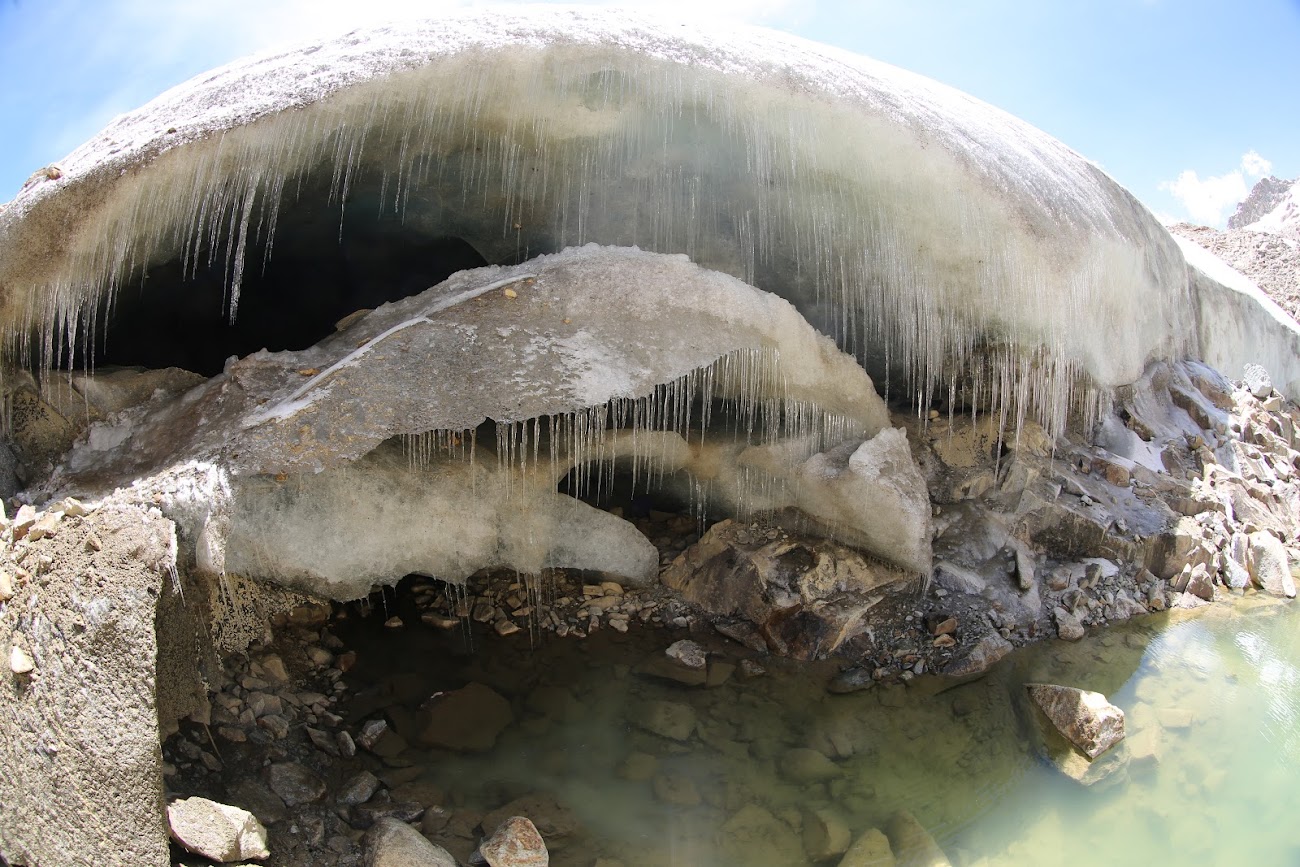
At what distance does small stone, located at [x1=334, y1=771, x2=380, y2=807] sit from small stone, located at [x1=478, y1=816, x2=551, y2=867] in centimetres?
57

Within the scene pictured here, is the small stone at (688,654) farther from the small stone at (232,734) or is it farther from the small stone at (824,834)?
the small stone at (232,734)

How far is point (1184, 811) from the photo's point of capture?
372 cm

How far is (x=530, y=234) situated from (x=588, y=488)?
1.63 m

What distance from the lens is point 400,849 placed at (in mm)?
3104

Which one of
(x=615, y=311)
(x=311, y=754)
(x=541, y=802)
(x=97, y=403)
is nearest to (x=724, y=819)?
(x=541, y=802)

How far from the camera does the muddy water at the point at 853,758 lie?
350cm

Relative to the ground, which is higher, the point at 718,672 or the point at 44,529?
the point at 44,529

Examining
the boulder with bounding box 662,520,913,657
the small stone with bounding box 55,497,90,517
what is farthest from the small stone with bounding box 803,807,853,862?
the small stone with bounding box 55,497,90,517

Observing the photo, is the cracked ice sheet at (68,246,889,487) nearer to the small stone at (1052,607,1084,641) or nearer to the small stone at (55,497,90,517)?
the small stone at (55,497,90,517)

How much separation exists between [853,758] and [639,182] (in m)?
3.19

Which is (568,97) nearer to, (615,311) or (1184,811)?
(615,311)

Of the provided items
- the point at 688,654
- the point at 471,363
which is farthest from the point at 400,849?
the point at 471,363

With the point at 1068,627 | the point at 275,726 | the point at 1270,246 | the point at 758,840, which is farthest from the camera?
the point at 1270,246

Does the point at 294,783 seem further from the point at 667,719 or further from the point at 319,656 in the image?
the point at 667,719
